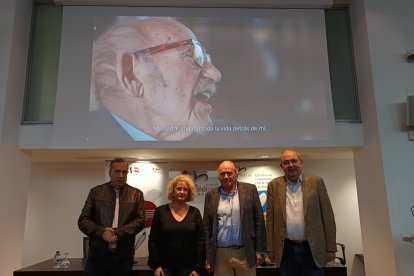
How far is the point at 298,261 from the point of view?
249 centimetres

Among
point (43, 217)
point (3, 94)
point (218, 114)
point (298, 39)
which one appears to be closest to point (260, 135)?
point (218, 114)

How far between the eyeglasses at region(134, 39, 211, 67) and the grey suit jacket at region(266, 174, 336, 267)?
2.10 m

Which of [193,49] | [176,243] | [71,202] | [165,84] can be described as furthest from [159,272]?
[71,202]

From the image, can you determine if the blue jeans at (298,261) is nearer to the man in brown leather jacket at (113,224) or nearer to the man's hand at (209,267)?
the man's hand at (209,267)

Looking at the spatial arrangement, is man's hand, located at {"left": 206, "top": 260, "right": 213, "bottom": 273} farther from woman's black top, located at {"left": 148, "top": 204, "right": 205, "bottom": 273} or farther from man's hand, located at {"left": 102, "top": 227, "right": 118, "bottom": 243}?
man's hand, located at {"left": 102, "top": 227, "right": 118, "bottom": 243}

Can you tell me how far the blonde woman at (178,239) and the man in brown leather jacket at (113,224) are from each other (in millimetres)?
172

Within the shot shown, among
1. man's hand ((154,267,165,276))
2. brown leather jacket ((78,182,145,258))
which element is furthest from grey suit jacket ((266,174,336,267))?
brown leather jacket ((78,182,145,258))

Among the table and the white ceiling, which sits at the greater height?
the white ceiling

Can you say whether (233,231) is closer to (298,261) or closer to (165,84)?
(298,261)

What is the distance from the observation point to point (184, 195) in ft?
8.77

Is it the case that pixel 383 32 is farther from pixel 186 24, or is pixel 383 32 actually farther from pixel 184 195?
pixel 184 195

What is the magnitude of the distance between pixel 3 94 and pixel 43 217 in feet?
7.55

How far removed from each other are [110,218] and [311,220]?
60.0 inches

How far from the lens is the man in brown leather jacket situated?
2.54m
